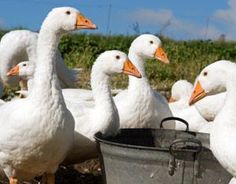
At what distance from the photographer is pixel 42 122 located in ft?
15.2

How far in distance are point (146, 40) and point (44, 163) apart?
176 centimetres

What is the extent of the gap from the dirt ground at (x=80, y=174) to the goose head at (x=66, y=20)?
1.41m

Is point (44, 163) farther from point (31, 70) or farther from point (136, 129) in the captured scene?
point (31, 70)

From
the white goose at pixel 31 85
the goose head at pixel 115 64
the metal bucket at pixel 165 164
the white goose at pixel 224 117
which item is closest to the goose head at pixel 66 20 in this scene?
the goose head at pixel 115 64

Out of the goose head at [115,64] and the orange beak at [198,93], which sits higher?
the orange beak at [198,93]

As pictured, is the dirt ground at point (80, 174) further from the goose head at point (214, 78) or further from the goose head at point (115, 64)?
the goose head at point (214, 78)

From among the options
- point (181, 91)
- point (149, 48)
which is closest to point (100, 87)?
point (149, 48)

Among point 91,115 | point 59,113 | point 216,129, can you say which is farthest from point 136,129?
point 216,129

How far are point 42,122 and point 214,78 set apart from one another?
1126 millimetres

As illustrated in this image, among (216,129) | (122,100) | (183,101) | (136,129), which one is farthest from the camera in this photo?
(183,101)

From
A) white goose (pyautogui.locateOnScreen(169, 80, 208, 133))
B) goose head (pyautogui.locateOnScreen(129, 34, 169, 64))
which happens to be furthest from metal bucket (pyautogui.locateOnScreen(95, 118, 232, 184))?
goose head (pyautogui.locateOnScreen(129, 34, 169, 64))

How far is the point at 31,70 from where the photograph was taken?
6.34 meters

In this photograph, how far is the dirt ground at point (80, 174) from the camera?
591 centimetres

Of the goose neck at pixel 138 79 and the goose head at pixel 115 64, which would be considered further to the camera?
the goose neck at pixel 138 79
